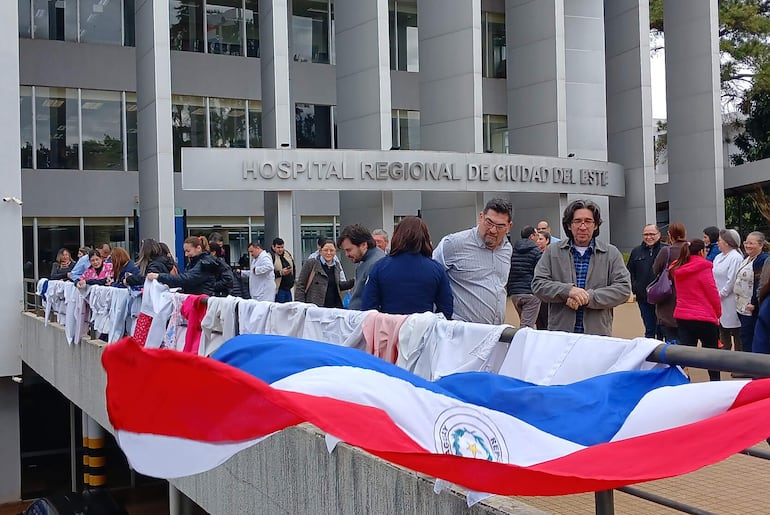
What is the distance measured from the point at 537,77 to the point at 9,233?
1654 centimetres

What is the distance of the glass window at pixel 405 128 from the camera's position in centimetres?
3416

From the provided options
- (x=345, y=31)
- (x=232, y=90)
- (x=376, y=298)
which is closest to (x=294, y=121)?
(x=232, y=90)

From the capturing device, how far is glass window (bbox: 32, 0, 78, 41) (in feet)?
96.1

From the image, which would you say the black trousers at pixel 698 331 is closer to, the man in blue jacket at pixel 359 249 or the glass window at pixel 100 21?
the man in blue jacket at pixel 359 249

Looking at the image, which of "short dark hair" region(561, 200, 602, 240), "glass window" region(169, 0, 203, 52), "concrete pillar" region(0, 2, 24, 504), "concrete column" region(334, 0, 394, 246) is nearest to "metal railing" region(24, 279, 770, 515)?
"short dark hair" region(561, 200, 602, 240)

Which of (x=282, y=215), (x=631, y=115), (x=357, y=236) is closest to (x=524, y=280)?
(x=357, y=236)

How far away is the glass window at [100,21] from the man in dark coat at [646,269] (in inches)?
939

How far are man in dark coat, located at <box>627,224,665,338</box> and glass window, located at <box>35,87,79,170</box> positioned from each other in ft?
76.6

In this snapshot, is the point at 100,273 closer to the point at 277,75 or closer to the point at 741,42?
the point at 277,75

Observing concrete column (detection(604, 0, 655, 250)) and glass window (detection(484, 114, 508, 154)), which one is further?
glass window (detection(484, 114, 508, 154))

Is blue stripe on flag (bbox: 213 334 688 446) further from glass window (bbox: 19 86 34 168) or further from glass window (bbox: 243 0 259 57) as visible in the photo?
glass window (bbox: 243 0 259 57)

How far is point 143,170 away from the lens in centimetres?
2408

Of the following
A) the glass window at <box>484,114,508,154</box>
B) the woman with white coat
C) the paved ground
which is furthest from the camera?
the glass window at <box>484,114,508,154</box>

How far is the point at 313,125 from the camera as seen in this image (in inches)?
1313
